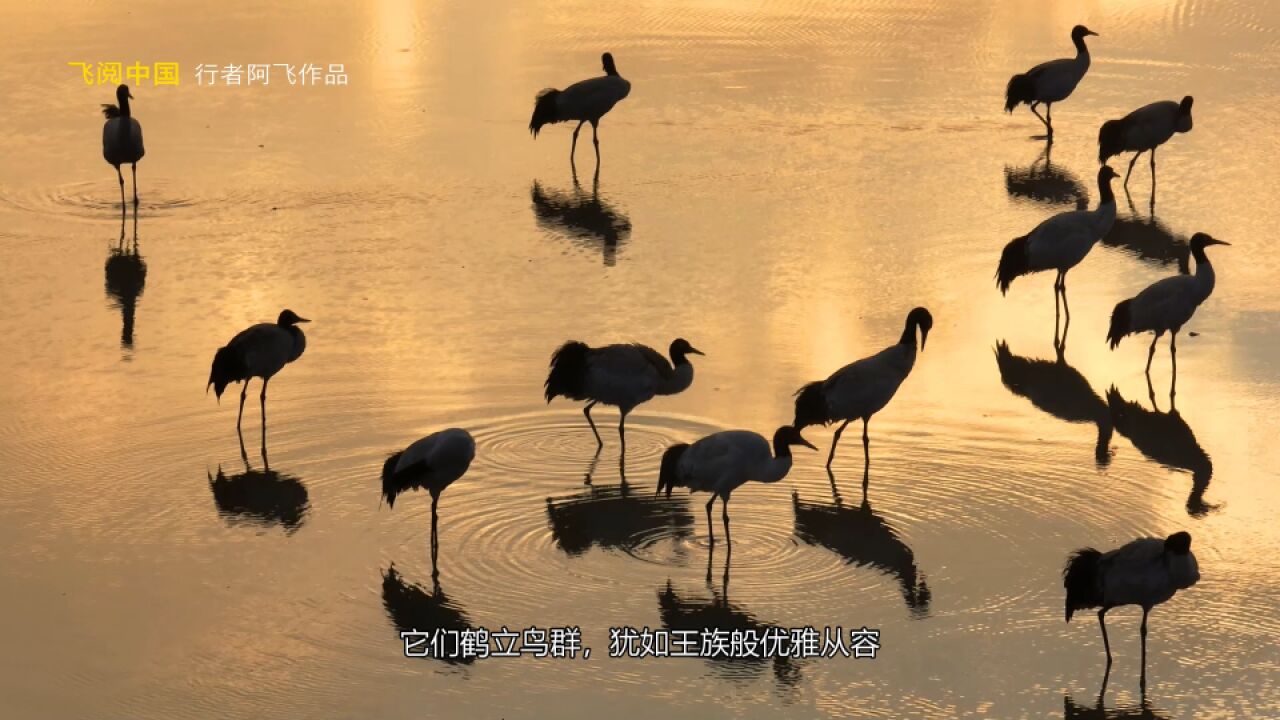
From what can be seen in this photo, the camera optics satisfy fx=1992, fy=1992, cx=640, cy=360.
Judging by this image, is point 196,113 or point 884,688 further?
point 196,113

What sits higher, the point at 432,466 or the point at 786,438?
the point at 786,438

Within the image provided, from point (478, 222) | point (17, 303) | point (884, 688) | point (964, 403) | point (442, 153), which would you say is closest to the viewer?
point (884, 688)

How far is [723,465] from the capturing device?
42.2 ft

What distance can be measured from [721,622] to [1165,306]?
620 cm

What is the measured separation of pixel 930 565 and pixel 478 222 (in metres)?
9.39

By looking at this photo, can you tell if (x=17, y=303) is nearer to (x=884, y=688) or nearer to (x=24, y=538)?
(x=24, y=538)

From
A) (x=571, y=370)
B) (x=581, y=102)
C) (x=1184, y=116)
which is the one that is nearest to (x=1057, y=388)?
(x=571, y=370)

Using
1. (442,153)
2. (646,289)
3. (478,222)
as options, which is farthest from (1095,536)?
(442,153)

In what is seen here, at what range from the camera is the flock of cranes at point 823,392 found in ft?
36.3

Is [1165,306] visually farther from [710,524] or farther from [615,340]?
[710,524]

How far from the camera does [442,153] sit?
2344 centimetres

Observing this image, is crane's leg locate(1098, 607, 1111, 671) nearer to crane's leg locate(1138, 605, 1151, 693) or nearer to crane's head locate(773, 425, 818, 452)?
crane's leg locate(1138, 605, 1151, 693)

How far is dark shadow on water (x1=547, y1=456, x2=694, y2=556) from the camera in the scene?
13078 mm

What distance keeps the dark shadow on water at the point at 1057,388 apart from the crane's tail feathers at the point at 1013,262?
1.07 metres
